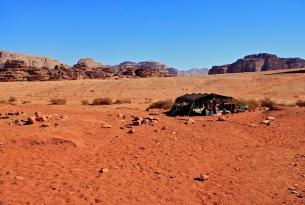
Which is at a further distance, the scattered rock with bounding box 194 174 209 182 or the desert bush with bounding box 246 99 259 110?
the desert bush with bounding box 246 99 259 110

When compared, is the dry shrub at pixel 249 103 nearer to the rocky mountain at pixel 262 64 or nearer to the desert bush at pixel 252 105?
the desert bush at pixel 252 105

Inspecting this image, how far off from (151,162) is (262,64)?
129 meters

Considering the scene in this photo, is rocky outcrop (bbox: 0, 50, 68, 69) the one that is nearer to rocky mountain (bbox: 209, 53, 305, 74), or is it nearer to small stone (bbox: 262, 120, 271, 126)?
rocky mountain (bbox: 209, 53, 305, 74)

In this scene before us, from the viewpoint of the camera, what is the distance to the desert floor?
6762 millimetres

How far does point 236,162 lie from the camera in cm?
918

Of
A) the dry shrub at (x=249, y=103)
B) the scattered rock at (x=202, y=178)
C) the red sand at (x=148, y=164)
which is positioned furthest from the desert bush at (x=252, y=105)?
the scattered rock at (x=202, y=178)

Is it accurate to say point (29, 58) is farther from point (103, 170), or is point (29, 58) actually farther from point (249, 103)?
point (103, 170)

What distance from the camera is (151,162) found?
8930 mm

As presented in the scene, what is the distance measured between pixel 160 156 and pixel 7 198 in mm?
4066

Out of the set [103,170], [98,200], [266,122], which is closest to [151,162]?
[103,170]

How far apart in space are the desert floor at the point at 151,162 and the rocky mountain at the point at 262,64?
11629 centimetres

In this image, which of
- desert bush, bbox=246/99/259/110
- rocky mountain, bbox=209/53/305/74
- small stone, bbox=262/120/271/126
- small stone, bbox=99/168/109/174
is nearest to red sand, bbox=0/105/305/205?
small stone, bbox=99/168/109/174

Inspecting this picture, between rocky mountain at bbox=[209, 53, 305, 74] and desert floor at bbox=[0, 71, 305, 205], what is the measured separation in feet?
382

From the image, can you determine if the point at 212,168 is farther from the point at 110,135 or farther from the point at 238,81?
the point at 238,81
